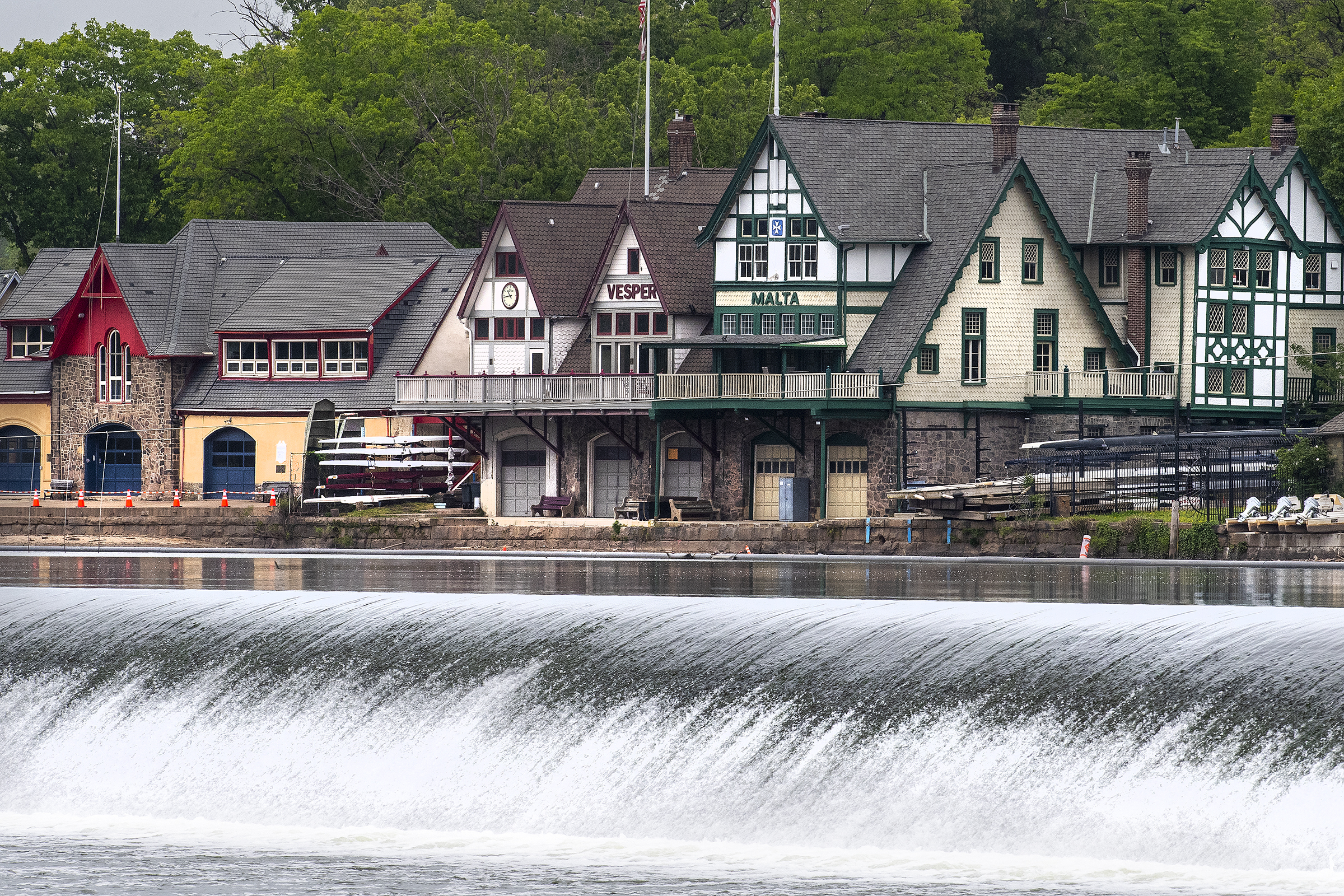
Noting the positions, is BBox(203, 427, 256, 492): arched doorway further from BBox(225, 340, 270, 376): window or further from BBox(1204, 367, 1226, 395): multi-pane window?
BBox(1204, 367, 1226, 395): multi-pane window

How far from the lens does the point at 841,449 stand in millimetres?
59031

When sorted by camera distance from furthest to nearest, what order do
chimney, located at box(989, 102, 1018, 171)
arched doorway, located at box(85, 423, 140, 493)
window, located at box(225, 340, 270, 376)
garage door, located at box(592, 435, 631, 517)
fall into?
1. arched doorway, located at box(85, 423, 140, 493)
2. window, located at box(225, 340, 270, 376)
3. garage door, located at box(592, 435, 631, 517)
4. chimney, located at box(989, 102, 1018, 171)

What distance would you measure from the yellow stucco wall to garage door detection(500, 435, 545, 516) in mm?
16581

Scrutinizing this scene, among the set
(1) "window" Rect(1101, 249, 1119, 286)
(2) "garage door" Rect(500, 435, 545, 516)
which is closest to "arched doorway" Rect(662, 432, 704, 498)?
(2) "garage door" Rect(500, 435, 545, 516)

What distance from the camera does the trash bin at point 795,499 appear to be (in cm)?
5819

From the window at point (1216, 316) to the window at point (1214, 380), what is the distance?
1.06 metres

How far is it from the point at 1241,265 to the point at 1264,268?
714mm

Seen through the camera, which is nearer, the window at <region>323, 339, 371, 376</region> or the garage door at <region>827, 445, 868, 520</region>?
the garage door at <region>827, 445, 868, 520</region>

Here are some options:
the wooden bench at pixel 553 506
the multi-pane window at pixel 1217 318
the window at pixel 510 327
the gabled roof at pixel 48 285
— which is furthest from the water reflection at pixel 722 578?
the gabled roof at pixel 48 285

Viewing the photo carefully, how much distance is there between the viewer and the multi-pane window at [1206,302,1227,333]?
→ 6038 cm

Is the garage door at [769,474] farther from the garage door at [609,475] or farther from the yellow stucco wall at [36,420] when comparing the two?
the yellow stucco wall at [36,420]

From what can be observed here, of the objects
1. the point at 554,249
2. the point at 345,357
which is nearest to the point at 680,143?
the point at 554,249

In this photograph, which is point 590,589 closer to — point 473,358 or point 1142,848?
point 1142,848

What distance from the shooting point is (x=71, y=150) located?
3590 inches
